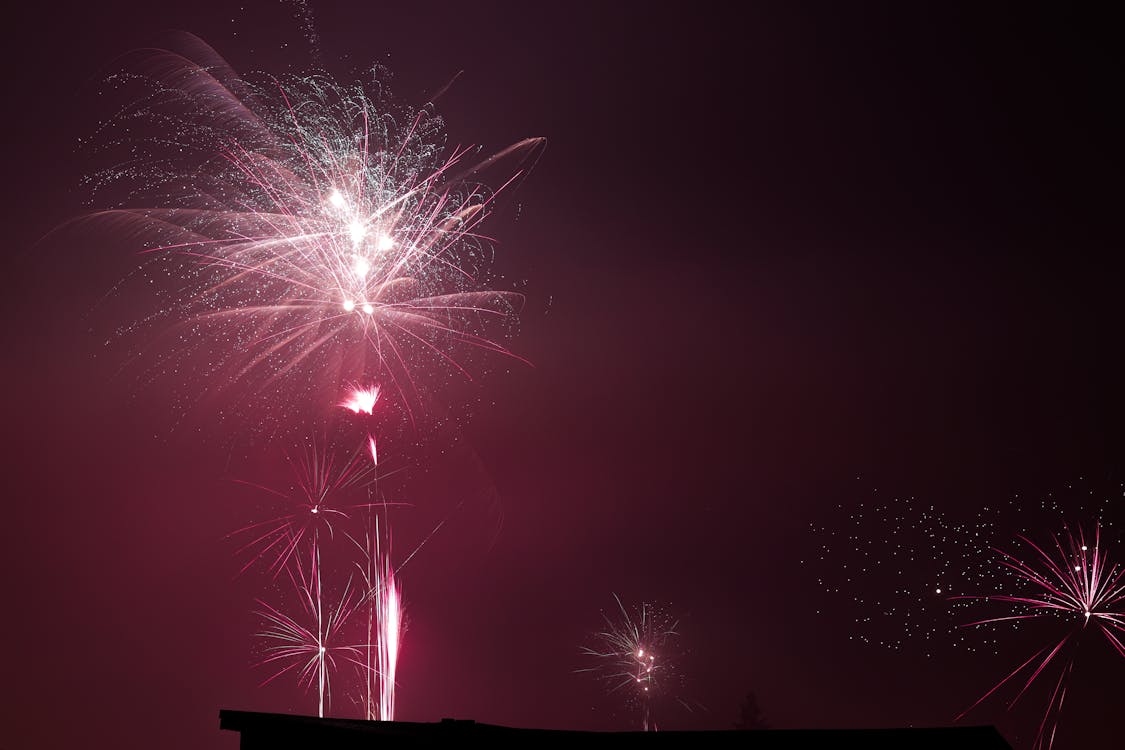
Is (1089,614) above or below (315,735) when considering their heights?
above

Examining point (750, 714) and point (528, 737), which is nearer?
point (528, 737)

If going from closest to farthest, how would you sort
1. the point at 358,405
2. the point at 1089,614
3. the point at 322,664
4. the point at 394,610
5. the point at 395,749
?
the point at 395,749 → the point at 1089,614 → the point at 358,405 → the point at 394,610 → the point at 322,664

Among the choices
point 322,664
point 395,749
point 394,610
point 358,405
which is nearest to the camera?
point 395,749

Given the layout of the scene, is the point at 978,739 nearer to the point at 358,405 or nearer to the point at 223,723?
the point at 223,723

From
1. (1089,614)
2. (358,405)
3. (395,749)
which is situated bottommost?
(395,749)

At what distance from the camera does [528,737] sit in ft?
33.1

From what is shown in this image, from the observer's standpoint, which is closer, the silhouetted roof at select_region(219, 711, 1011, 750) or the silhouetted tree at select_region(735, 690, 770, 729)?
the silhouetted roof at select_region(219, 711, 1011, 750)

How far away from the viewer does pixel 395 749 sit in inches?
395

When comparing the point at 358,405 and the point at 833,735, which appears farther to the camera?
the point at 358,405

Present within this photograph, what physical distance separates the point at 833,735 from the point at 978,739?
4.92 ft

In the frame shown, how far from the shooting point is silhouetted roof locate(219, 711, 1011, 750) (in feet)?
33.0

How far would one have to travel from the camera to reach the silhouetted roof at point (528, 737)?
33.0 ft

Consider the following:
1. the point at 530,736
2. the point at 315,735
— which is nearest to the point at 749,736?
the point at 530,736

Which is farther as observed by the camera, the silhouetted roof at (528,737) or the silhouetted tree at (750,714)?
the silhouetted tree at (750,714)
